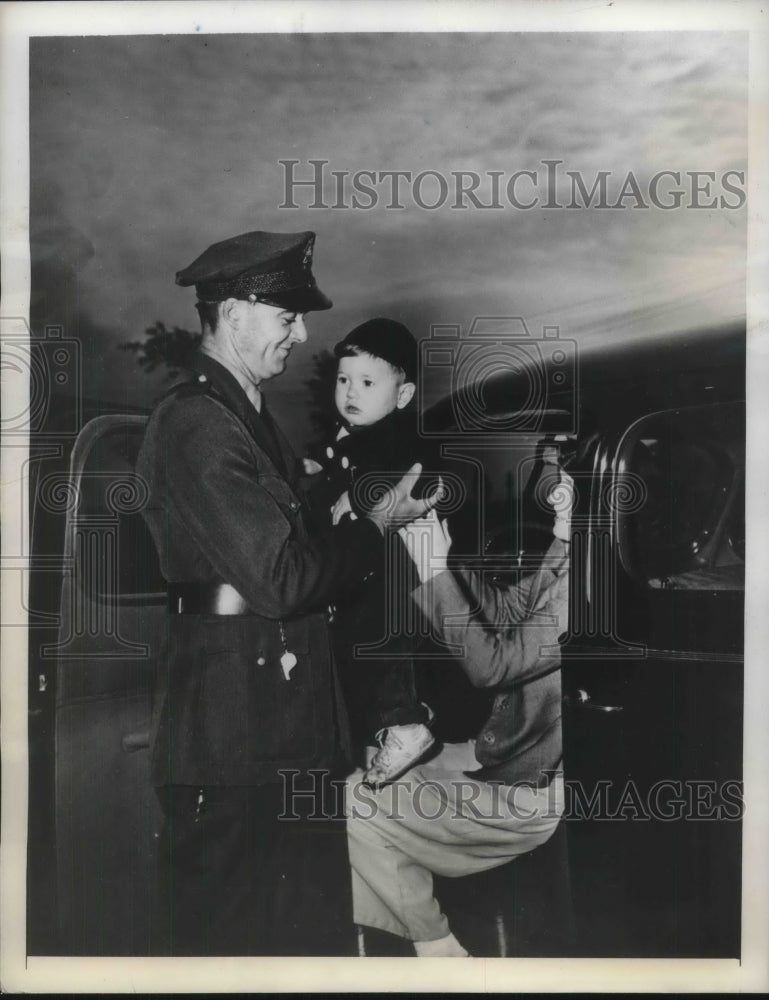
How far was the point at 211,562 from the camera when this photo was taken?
2.47m

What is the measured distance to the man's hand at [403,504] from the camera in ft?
8.23

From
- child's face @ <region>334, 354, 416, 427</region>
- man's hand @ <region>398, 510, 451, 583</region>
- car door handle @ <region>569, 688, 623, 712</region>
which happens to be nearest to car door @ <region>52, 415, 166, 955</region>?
child's face @ <region>334, 354, 416, 427</region>

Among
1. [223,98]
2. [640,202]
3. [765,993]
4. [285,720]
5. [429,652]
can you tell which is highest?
[223,98]

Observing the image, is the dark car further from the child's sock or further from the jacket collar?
the jacket collar

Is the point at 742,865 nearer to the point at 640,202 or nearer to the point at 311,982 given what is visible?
the point at 311,982

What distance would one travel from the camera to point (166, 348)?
251 cm

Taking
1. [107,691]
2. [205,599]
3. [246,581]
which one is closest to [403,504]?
[246,581]

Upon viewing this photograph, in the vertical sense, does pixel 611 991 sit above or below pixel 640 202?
below

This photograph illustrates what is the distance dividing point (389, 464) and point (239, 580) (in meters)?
0.57

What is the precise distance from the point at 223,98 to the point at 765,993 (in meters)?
3.28

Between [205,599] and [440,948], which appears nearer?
[205,599]

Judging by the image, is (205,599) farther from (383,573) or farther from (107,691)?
(383,573)

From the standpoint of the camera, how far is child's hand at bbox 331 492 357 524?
8.23 ft

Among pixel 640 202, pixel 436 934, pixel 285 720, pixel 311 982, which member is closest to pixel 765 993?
pixel 436 934
